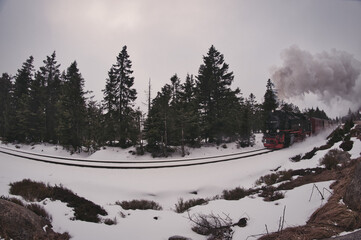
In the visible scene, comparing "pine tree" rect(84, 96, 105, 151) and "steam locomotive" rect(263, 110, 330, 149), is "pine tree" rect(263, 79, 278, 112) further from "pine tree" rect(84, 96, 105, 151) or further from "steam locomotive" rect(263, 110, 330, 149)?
"pine tree" rect(84, 96, 105, 151)

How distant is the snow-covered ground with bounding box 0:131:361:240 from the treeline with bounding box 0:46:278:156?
31.6 feet

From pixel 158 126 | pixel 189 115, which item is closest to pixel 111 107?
pixel 158 126

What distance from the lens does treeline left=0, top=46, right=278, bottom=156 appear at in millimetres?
20844

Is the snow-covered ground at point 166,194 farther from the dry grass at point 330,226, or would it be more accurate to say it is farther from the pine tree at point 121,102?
the pine tree at point 121,102

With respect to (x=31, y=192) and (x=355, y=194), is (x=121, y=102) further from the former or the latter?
(x=355, y=194)

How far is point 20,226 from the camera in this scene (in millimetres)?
2820

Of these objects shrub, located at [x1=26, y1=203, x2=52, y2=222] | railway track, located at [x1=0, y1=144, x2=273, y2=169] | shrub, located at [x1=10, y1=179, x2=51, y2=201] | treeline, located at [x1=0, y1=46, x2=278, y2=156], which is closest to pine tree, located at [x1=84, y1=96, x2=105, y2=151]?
treeline, located at [x1=0, y1=46, x2=278, y2=156]

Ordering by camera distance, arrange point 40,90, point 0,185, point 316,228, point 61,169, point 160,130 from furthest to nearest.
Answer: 1. point 40,90
2. point 160,130
3. point 61,169
4. point 0,185
5. point 316,228

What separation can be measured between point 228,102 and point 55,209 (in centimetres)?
2461

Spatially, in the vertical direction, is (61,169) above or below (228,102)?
below

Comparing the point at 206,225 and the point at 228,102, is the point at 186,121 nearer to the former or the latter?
the point at 228,102

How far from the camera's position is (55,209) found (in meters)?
4.33

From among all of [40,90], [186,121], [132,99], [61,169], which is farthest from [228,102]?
[40,90]

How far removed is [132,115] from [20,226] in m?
20.3
